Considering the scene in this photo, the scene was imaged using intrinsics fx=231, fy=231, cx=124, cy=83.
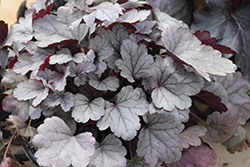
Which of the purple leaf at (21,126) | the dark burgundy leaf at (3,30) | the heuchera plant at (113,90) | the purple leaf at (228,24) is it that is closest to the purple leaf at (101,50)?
the heuchera plant at (113,90)

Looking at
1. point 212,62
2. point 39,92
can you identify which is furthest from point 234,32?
point 39,92

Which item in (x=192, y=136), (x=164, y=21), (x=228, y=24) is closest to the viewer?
(x=192, y=136)

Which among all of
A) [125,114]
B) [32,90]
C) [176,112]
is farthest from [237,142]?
[32,90]

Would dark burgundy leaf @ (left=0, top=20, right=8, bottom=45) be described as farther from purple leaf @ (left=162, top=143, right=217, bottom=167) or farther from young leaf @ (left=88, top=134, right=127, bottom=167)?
purple leaf @ (left=162, top=143, right=217, bottom=167)

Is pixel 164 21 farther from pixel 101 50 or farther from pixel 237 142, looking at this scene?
pixel 237 142

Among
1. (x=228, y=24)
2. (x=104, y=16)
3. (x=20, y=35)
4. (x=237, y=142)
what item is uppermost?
(x=104, y=16)

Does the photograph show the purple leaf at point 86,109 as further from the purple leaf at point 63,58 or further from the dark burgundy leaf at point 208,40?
the dark burgundy leaf at point 208,40
